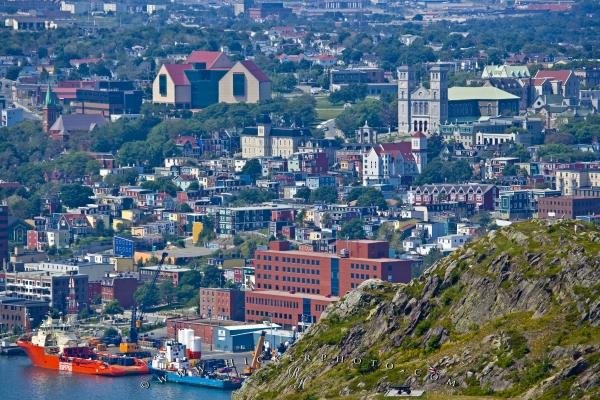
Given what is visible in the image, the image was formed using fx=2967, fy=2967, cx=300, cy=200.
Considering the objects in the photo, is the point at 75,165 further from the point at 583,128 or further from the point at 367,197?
the point at 583,128

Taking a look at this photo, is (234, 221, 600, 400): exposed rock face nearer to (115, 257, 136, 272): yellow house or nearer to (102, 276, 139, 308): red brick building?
(102, 276, 139, 308): red brick building

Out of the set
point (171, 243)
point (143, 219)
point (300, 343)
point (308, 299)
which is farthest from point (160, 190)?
point (300, 343)

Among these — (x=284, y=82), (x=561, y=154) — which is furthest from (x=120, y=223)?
(x=284, y=82)

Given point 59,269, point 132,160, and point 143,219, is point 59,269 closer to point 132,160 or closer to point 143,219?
point 143,219

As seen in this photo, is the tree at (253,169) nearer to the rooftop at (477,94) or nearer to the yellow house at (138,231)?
the yellow house at (138,231)

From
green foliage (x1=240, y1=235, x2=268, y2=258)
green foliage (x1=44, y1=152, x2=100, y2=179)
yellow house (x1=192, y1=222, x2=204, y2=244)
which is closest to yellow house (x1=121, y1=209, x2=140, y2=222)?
yellow house (x1=192, y1=222, x2=204, y2=244)

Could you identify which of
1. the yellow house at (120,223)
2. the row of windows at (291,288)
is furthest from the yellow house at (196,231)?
the row of windows at (291,288)
